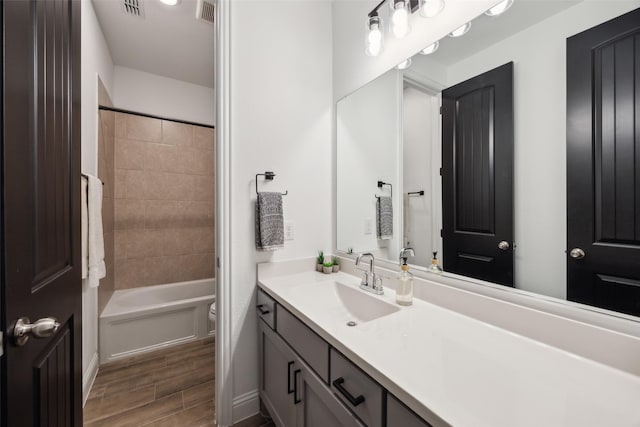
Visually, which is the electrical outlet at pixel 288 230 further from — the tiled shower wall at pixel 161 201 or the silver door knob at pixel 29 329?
the tiled shower wall at pixel 161 201

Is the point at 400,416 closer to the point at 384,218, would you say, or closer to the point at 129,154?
the point at 384,218

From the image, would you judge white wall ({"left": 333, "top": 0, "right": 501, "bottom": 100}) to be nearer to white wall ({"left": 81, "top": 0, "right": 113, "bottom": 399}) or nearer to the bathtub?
white wall ({"left": 81, "top": 0, "right": 113, "bottom": 399})

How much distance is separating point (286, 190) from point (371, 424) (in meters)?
1.19

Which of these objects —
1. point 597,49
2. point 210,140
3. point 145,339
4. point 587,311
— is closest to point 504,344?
point 587,311

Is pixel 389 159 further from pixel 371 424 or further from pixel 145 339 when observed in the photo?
pixel 145 339

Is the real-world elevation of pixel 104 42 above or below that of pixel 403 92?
above

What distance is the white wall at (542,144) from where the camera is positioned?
78cm

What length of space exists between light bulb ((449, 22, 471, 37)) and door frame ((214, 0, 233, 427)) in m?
1.08

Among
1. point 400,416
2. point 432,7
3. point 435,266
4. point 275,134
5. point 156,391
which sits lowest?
point 156,391

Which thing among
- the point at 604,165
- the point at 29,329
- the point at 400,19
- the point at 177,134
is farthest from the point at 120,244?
the point at 604,165

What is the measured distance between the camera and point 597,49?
708 millimetres

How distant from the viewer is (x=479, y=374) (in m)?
0.62

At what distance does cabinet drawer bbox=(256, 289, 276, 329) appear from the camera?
1.28 meters

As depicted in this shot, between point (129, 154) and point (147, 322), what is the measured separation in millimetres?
1617
